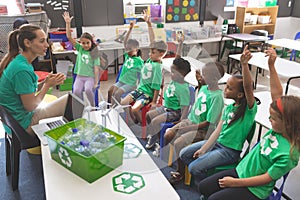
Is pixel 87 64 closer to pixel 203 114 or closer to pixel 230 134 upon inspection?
pixel 203 114

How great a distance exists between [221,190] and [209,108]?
450 mm

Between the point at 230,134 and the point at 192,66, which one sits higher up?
the point at 192,66

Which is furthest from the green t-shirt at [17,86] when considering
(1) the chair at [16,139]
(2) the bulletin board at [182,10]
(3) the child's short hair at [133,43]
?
(2) the bulletin board at [182,10]

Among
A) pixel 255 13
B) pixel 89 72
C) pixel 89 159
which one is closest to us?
pixel 89 159

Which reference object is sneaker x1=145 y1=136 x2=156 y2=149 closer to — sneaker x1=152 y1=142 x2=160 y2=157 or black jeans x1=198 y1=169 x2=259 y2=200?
sneaker x1=152 y1=142 x2=160 y2=157

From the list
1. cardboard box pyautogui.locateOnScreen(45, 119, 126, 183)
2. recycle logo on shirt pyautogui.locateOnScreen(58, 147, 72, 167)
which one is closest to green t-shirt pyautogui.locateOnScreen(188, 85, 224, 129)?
cardboard box pyautogui.locateOnScreen(45, 119, 126, 183)

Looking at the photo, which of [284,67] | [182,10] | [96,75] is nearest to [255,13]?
[182,10]

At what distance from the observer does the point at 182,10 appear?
4.80 m

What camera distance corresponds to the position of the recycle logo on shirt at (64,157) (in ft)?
4.70

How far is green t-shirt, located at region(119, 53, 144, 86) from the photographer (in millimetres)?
1638

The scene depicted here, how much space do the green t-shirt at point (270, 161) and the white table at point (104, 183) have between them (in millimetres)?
436

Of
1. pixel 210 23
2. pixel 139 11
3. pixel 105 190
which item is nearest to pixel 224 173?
pixel 105 190

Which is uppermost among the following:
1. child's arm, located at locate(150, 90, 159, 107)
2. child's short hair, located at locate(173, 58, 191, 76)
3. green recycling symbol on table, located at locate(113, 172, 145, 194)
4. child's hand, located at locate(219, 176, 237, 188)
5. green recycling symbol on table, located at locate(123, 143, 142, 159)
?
child's short hair, located at locate(173, 58, 191, 76)

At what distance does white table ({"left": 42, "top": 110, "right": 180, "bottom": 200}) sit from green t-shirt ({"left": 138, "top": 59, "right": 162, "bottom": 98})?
29 cm
